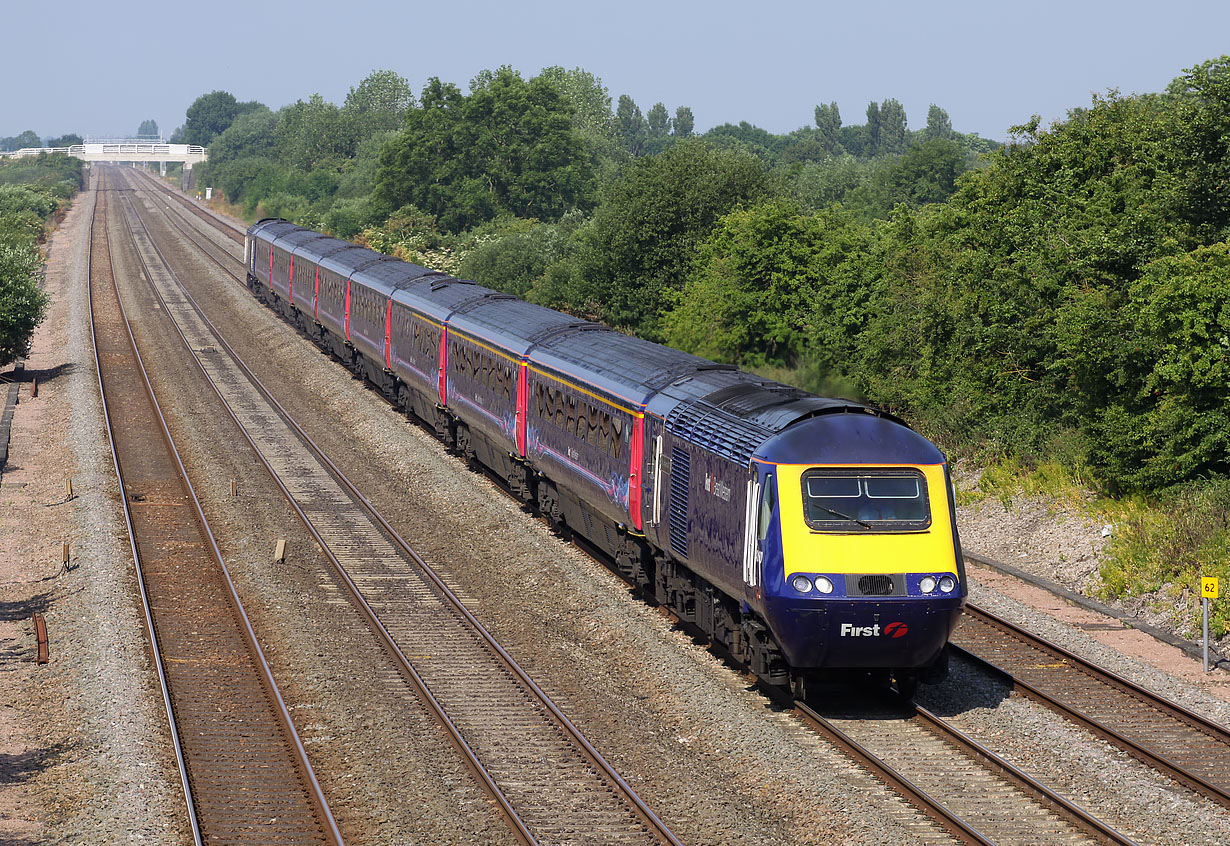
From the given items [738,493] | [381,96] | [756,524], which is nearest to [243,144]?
[381,96]

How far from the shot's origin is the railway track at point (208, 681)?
13.1m

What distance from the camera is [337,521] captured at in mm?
25812

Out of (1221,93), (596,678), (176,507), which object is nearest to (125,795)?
(596,678)

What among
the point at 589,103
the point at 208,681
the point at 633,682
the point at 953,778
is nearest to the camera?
the point at 953,778

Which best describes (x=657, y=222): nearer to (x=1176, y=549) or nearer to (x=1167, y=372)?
(x=1167, y=372)

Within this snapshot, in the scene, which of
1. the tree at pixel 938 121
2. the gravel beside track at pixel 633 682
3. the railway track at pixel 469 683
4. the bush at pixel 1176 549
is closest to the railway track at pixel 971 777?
the gravel beside track at pixel 633 682

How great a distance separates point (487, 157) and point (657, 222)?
41.8 m

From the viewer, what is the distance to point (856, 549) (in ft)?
47.4

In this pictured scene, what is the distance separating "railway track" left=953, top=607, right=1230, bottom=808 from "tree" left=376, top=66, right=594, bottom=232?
2711 inches

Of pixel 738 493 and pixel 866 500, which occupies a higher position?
pixel 866 500

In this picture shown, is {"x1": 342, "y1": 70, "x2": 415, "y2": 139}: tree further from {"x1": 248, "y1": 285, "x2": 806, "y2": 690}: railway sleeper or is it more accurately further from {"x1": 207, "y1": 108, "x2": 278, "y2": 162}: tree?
{"x1": 248, "y1": 285, "x2": 806, "y2": 690}: railway sleeper

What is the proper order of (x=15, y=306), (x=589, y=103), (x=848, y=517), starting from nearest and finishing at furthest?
(x=848, y=517), (x=15, y=306), (x=589, y=103)

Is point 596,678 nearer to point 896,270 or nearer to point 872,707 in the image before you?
point 872,707

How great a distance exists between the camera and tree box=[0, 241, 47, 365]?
4016 centimetres
